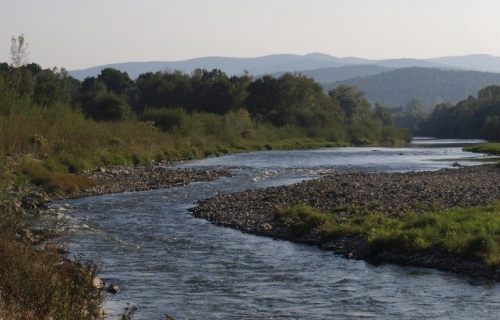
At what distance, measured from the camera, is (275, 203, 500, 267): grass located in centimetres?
1853

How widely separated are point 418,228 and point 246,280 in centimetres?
603

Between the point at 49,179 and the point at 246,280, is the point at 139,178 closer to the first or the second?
the point at 49,179

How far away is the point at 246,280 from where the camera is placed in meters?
17.5

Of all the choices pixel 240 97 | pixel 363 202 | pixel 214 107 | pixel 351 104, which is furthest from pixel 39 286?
pixel 351 104

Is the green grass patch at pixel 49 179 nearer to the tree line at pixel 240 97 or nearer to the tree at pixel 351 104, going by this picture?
the tree line at pixel 240 97

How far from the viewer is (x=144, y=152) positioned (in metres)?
58.7

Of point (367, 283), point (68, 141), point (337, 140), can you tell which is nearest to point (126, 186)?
point (68, 141)

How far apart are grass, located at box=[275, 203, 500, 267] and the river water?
3.66ft

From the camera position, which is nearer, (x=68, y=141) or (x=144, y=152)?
(x=68, y=141)

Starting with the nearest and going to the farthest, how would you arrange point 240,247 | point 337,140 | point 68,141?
point 240,247 < point 68,141 < point 337,140

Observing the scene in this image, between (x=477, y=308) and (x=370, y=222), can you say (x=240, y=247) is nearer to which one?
(x=370, y=222)

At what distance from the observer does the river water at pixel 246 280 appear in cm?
1477

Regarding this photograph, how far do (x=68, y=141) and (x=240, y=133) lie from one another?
49127 millimetres

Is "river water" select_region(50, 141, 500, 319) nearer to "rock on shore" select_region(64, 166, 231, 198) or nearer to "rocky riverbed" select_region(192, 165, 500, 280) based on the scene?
"rocky riverbed" select_region(192, 165, 500, 280)
